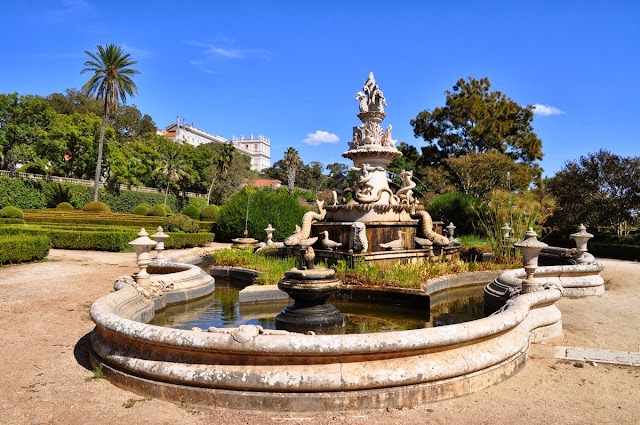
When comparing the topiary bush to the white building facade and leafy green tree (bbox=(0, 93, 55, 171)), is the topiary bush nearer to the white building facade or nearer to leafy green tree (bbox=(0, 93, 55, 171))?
leafy green tree (bbox=(0, 93, 55, 171))

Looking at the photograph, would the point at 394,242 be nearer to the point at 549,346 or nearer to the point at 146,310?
the point at 549,346

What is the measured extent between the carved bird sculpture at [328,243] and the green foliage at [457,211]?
15806 millimetres

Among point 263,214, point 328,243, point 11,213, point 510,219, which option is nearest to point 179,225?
point 263,214

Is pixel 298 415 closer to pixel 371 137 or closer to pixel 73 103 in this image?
pixel 371 137

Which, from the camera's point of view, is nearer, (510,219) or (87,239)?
(510,219)

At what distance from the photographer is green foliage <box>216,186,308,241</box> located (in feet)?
75.3

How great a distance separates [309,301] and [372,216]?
5.90 m

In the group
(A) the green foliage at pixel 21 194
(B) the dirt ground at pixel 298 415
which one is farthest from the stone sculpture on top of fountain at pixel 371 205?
(A) the green foliage at pixel 21 194

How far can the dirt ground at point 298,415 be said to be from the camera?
13.3 feet

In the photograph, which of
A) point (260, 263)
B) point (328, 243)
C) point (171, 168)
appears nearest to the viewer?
point (328, 243)

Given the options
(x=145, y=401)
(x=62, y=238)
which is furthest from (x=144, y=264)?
(x=62, y=238)

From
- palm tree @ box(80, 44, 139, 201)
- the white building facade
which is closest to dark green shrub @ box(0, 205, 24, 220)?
palm tree @ box(80, 44, 139, 201)

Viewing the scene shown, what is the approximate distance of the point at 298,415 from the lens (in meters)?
4.10

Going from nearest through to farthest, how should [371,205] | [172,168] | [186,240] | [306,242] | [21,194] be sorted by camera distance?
[306,242]
[371,205]
[186,240]
[21,194]
[172,168]
